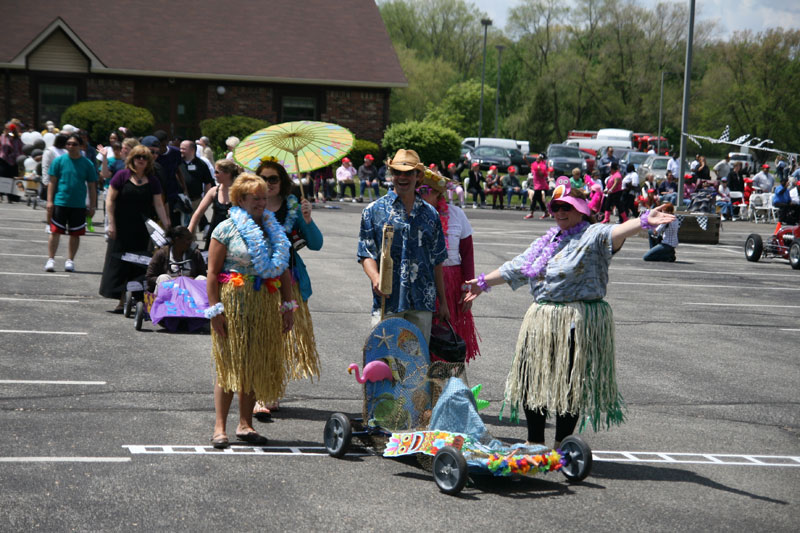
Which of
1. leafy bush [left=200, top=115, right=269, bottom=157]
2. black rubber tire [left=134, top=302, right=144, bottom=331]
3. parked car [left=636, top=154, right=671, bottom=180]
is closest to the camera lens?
black rubber tire [left=134, top=302, right=144, bottom=331]

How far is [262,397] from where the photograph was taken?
21.7ft

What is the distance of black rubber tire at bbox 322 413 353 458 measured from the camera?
6.27 m

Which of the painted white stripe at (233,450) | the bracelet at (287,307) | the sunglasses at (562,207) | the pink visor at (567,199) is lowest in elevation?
the painted white stripe at (233,450)

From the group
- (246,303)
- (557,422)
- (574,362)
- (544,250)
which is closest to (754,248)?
(544,250)

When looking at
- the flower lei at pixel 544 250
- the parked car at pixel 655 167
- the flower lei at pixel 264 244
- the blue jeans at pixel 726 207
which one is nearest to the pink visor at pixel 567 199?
the flower lei at pixel 544 250

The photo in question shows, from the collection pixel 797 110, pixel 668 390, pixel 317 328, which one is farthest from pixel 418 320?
pixel 797 110

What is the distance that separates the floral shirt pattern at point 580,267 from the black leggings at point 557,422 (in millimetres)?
267

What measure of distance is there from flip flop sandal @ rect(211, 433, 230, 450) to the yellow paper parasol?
2378 millimetres

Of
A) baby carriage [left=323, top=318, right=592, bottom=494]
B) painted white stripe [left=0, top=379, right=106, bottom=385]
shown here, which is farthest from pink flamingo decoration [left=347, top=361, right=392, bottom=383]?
painted white stripe [left=0, top=379, right=106, bottom=385]

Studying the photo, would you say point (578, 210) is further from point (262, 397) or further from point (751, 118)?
point (751, 118)

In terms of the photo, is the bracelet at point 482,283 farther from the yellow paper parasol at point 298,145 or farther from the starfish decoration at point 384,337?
the yellow paper parasol at point 298,145

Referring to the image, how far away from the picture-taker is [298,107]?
41.4 metres

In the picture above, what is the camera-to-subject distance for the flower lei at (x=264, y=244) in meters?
6.49

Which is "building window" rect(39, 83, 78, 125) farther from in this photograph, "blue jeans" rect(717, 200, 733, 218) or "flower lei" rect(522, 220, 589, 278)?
"flower lei" rect(522, 220, 589, 278)
